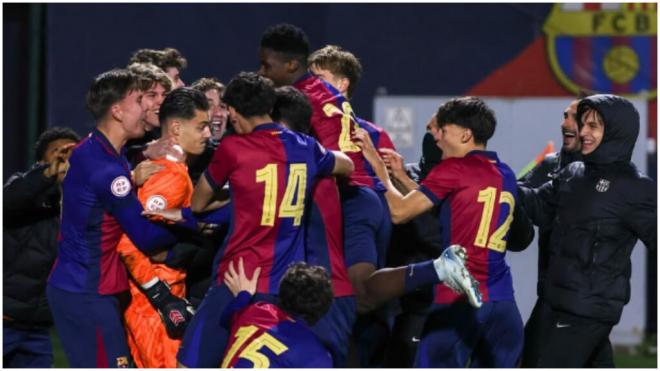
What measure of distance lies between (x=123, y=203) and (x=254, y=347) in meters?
0.93

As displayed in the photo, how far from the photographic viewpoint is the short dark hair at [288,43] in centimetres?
669

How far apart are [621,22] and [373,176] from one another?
5.39 m

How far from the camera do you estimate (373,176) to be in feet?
21.9

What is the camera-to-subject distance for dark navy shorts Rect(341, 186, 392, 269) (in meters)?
6.38

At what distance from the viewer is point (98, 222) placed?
6.00 meters

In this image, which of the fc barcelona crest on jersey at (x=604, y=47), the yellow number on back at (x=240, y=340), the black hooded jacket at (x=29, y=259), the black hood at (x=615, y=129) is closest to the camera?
the yellow number on back at (x=240, y=340)

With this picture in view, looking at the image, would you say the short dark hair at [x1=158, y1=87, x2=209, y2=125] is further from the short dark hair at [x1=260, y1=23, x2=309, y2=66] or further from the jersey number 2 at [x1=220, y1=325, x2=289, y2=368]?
the jersey number 2 at [x1=220, y1=325, x2=289, y2=368]

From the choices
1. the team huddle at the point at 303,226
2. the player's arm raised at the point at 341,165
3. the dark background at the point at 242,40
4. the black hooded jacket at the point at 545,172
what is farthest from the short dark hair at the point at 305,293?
the dark background at the point at 242,40

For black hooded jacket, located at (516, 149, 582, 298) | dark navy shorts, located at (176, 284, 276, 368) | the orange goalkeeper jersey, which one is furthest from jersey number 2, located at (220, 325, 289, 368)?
black hooded jacket, located at (516, 149, 582, 298)

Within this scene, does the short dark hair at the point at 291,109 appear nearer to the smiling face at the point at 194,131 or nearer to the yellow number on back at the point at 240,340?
the smiling face at the point at 194,131

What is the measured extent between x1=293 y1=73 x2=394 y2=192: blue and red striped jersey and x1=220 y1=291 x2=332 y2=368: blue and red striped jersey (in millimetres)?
1169

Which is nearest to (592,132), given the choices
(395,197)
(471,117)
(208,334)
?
(471,117)

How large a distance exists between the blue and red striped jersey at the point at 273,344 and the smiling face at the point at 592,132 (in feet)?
5.66

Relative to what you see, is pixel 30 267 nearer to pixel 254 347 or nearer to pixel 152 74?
pixel 152 74
